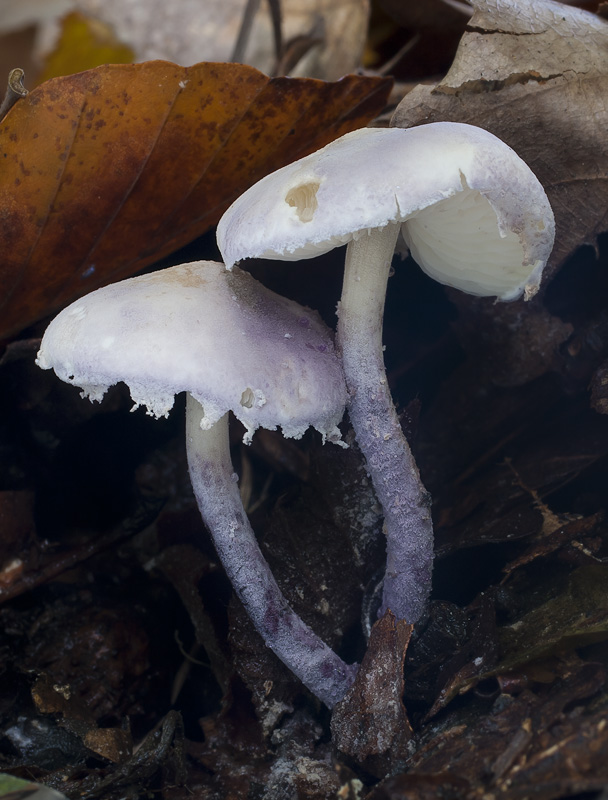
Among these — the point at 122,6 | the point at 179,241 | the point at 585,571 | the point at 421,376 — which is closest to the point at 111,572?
the point at 179,241

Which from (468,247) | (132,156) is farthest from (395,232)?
(132,156)

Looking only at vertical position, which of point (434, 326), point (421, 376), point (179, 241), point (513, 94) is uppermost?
point (513, 94)

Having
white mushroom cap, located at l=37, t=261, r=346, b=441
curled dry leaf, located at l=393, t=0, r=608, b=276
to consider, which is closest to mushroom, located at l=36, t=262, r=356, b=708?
white mushroom cap, located at l=37, t=261, r=346, b=441

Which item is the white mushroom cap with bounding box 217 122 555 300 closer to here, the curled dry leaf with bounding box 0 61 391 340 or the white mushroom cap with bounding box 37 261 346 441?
the white mushroom cap with bounding box 37 261 346 441

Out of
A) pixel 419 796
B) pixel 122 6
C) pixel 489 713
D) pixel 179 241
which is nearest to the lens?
pixel 419 796

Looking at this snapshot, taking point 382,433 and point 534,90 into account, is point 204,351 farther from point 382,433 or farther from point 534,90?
point 534,90

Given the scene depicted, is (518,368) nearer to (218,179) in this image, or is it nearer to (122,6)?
(218,179)
